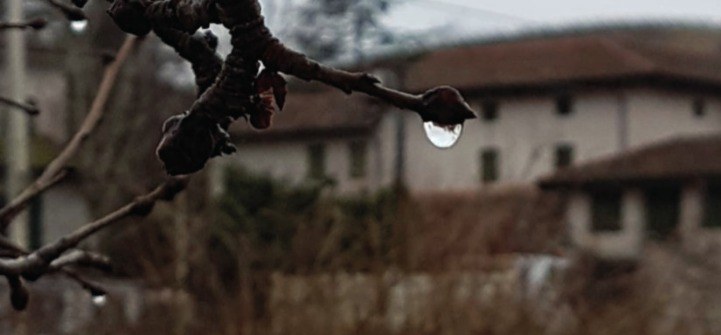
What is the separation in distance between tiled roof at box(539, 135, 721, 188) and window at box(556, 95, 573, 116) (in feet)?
4.32

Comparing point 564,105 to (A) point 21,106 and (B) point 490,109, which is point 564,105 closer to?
(B) point 490,109

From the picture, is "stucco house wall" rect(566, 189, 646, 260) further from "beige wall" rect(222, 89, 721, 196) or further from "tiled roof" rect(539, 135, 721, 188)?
"beige wall" rect(222, 89, 721, 196)

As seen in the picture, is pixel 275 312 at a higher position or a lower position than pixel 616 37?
lower

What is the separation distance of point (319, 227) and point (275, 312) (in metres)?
1.49

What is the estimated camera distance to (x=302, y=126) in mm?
27484

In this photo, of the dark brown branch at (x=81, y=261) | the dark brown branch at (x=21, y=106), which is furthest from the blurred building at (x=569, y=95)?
the dark brown branch at (x=81, y=261)

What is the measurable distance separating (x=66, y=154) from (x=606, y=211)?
98.5 ft

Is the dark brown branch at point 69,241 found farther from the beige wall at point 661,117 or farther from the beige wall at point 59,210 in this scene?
the beige wall at point 661,117

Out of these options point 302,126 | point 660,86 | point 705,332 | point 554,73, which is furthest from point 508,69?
point 705,332

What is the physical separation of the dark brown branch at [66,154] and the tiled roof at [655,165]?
2736 cm

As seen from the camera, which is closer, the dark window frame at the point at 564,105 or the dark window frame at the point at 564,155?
the dark window frame at the point at 564,105

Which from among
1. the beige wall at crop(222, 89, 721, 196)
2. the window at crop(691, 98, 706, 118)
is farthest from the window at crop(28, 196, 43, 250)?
the window at crop(691, 98, 706, 118)

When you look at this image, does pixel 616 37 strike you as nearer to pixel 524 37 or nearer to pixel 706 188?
pixel 524 37

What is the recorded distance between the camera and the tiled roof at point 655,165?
99.2ft
